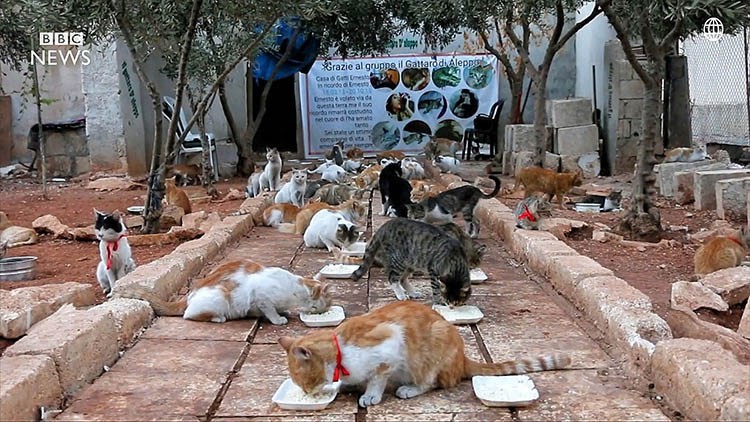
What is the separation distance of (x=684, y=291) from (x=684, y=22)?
299cm

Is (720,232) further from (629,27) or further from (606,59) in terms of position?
(606,59)

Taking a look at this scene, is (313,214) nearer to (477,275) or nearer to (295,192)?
(295,192)

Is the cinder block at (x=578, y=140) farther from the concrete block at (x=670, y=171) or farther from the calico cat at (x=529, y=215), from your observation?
the calico cat at (x=529, y=215)

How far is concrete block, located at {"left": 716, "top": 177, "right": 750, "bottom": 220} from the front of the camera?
31.1ft

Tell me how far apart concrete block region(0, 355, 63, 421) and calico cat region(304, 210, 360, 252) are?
402 centimetres

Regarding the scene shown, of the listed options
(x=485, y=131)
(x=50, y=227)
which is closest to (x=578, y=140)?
(x=485, y=131)

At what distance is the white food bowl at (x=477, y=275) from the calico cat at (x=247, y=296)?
1.44 metres

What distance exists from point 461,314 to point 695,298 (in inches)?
64.8

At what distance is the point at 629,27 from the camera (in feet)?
34.0

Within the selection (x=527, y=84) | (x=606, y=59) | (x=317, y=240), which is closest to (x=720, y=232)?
(x=317, y=240)

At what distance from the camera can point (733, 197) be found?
959 cm

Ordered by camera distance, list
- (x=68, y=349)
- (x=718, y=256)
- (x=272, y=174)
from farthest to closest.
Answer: (x=272, y=174) → (x=718, y=256) → (x=68, y=349)

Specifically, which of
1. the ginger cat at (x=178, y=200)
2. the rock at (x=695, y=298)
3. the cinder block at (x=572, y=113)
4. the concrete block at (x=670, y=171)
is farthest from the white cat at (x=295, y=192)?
the cinder block at (x=572, y=113)

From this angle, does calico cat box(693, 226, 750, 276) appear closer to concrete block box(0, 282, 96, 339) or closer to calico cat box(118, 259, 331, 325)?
calico cat box(118, 259, 331, 325)
